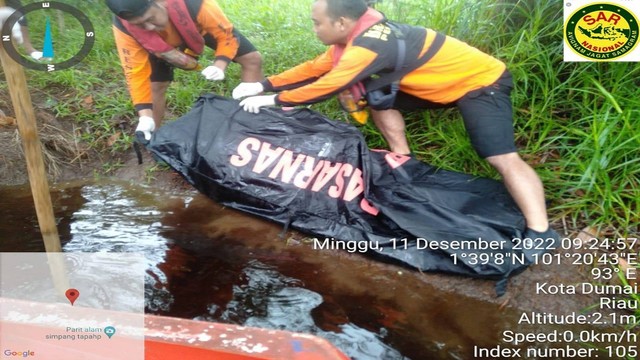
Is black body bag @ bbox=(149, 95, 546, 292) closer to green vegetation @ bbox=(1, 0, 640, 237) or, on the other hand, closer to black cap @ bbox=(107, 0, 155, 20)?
green vegetation @ bbox=(1, 0, 640, 237)

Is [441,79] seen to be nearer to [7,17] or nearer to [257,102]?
[257,102]

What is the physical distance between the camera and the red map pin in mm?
2143

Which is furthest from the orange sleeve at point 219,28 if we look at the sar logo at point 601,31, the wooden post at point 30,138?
the sar logo at point 601,31

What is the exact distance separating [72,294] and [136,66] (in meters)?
1.58

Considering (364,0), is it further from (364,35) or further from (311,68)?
(311,68)

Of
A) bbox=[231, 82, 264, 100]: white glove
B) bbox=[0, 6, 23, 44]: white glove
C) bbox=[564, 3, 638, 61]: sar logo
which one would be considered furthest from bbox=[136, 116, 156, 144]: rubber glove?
bbox=[564, 3, 638, 61]: sar logo

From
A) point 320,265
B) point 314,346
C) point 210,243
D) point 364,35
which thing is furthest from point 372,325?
point 364,35

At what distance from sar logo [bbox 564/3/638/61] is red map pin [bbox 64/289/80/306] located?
9.67 ft

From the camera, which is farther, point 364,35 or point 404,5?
point 404,5

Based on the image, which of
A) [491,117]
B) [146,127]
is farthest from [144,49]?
[491,117]

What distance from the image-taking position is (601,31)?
2701mm

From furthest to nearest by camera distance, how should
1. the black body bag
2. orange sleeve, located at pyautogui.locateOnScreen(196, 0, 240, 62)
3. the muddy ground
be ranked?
the muddy ground → orange sleeve, located at pyautogui.locateOnScreen(196, 0, 240, 62) → the black body bag

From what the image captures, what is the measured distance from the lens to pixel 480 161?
2.92 metres

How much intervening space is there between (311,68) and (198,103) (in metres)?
0.76
